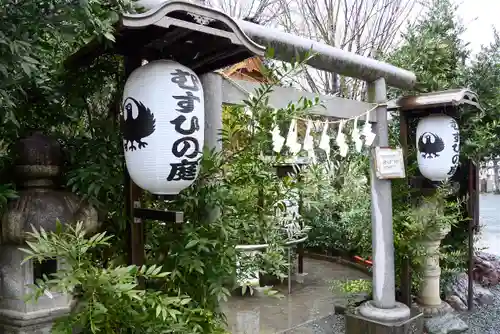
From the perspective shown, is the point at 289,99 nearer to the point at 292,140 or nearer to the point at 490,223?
the point at 292,140

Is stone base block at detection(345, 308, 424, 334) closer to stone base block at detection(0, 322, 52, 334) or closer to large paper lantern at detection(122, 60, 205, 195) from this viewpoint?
large paper lantern at detection(122, 60, 205, 195)

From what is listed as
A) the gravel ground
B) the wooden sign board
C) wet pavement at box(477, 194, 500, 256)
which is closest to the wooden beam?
the wooden sign board

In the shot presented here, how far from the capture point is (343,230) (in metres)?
9.56

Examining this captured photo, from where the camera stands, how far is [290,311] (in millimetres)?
6395

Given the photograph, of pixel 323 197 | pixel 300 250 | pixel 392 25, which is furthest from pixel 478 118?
pixel 392 25

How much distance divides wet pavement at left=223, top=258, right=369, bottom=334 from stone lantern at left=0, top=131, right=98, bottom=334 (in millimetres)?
2837

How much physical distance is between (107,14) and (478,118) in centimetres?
538

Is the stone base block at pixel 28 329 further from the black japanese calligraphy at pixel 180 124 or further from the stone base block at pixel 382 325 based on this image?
the stone base block at pixel 382 325

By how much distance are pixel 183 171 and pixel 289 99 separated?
1.60 m

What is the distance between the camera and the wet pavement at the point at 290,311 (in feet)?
18.6

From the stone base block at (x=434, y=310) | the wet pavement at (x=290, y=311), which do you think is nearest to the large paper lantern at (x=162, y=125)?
the wet pavement at (x=290, y=311)

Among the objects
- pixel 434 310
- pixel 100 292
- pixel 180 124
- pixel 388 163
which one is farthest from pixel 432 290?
pixel 100 292

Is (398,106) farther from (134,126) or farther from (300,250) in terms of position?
(134,126)

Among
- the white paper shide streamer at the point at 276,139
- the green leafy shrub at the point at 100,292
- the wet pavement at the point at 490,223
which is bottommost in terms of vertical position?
the wet pavement at the point at 490,223
